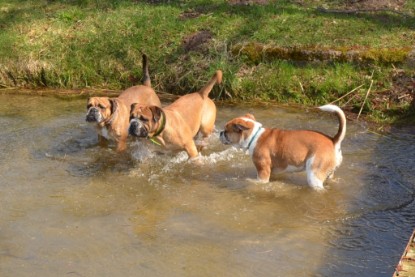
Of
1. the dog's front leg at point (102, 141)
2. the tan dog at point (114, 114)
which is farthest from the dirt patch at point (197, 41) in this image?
the dog's front leg at point (102, 141)

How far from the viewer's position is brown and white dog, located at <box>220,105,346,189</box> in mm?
7359

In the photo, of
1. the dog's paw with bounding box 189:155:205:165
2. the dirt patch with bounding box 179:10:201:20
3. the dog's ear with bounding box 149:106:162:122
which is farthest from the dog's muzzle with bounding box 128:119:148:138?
the dirt patch with bounding box 179:10:201:20

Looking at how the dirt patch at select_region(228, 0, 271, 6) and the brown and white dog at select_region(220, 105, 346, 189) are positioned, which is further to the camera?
the dirt patch at select_region(228, 0, 271, 6)

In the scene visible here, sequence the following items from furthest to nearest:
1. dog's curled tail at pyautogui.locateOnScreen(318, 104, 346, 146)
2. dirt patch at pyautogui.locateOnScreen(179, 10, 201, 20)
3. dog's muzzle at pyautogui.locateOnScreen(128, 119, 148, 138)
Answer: dirt patch at pyautogui.locateOnScreen(179, 10, 201, 20)
dog's muzzle at pyautogui.locateOnScreen(128, 119, 148, 138)
dog's curled tail at pyautogui.locateOnScreen(318, 104, 346, 146)

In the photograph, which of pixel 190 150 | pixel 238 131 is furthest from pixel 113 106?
pixel 238 131

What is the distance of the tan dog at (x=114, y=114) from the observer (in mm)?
8883

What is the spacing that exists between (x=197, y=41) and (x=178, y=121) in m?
4.34

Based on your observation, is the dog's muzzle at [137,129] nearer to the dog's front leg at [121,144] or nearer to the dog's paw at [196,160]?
the dog's paw at [196,160]

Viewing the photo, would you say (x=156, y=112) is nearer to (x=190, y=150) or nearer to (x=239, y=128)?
(x=190, y=150)

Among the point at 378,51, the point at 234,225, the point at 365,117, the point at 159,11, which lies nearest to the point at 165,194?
the point at 234,225

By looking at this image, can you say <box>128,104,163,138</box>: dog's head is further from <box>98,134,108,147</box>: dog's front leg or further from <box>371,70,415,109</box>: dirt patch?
Result: <box>371,70,415,109</box>: dirt patch

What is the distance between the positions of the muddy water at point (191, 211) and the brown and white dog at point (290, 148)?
27 centimetres

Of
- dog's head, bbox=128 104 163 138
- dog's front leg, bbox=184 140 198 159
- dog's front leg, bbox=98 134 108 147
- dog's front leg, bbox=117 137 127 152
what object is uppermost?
dog's head, bbox=128 104 163 138

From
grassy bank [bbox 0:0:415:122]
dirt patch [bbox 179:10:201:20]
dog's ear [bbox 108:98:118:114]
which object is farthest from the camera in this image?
dirt patch [bbox 179:10:201:20]
